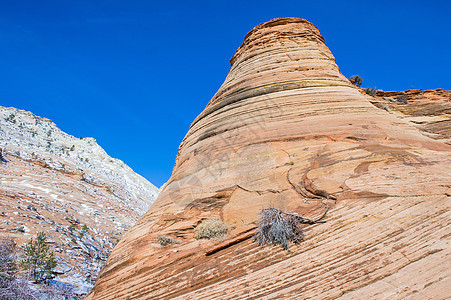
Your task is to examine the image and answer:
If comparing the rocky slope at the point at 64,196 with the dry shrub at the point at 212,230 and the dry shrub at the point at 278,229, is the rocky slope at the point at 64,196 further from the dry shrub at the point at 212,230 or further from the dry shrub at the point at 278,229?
the dry shrub at the point at 278,229

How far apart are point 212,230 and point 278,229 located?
5.01ft

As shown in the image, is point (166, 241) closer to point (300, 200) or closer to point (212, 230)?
point (212, 230)

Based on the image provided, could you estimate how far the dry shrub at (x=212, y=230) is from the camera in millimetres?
5523

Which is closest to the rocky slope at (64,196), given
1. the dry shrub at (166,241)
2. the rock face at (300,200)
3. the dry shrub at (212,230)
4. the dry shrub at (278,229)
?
the dry shrub at (166,241)

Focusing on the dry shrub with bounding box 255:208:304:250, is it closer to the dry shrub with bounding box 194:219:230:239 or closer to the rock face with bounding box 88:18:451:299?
the rock face with bounding box 88:18:451:299

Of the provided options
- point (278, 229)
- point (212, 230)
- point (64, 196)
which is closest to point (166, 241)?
point (212, 230)

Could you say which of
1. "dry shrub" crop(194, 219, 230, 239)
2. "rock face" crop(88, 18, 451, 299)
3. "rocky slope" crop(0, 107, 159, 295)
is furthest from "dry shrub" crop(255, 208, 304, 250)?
"rocky slope" crop(0, 107, 159, 295)

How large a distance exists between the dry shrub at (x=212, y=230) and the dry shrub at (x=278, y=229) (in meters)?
0.83

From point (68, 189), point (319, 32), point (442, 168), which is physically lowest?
point (442, 168)

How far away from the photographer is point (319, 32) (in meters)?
11.6

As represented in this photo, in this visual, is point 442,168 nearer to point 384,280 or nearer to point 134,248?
point 384,280

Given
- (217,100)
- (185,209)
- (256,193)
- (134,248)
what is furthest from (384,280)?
(217,100)

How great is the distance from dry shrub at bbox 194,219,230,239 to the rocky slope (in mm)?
6229

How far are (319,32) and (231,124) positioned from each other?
6520 mm
